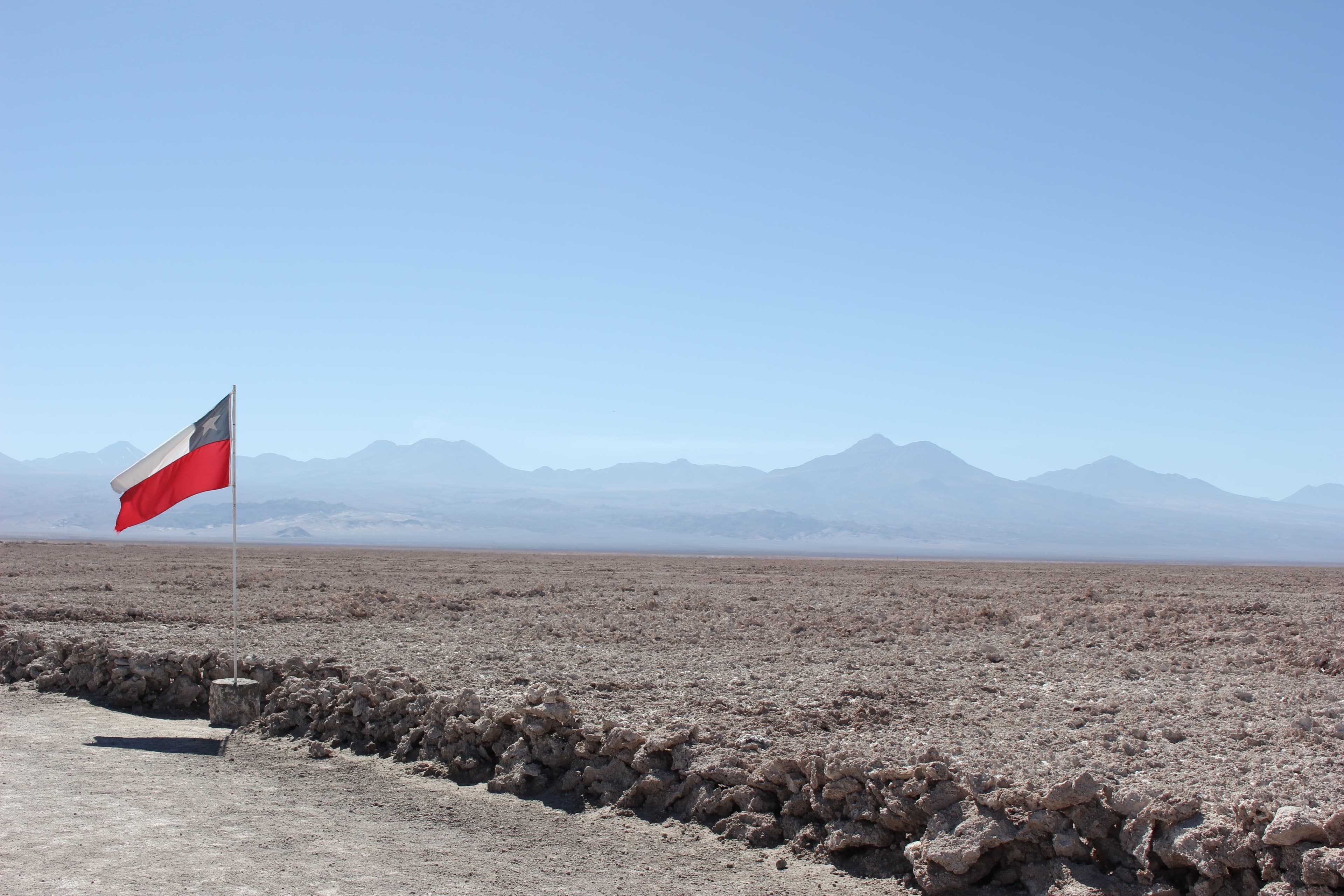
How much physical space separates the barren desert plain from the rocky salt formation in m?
0.02

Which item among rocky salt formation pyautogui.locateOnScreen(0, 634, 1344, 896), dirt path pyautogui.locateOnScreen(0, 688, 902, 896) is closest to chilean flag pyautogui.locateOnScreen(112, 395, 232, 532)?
rocky salt formation pyautogui.locateOnScreen(0, 634, 1344, 896)

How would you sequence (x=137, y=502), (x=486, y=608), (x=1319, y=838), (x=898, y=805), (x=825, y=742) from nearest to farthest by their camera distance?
(x=1319, y=838), (x=898, y=805), (x=825, y=742), (x=137, y=502), (x=486, y=608)

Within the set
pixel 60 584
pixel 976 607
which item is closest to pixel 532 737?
pixel 976 607

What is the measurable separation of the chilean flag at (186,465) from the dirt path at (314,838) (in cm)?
319

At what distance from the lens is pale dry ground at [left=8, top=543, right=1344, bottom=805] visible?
9.12 meters

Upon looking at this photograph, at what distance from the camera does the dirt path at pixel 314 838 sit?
277 inches

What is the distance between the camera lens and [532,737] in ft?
31.6

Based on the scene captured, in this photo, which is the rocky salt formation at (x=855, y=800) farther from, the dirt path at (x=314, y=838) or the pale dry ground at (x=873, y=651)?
the pale dry ground at (x=873, y=651)

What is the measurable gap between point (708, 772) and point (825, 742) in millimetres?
1440

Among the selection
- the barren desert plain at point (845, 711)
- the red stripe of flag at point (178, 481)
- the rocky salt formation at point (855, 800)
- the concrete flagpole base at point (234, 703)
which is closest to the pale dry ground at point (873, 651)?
the barren desert plain at point (845, 711)

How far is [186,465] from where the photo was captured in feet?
Answer: 39.8

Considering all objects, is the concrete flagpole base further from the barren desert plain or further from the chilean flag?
the chilean flag

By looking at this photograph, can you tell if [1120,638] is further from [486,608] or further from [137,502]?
[137,502]

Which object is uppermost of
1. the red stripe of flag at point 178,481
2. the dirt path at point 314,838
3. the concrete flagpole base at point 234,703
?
the red stripe of flag at point 178,481
